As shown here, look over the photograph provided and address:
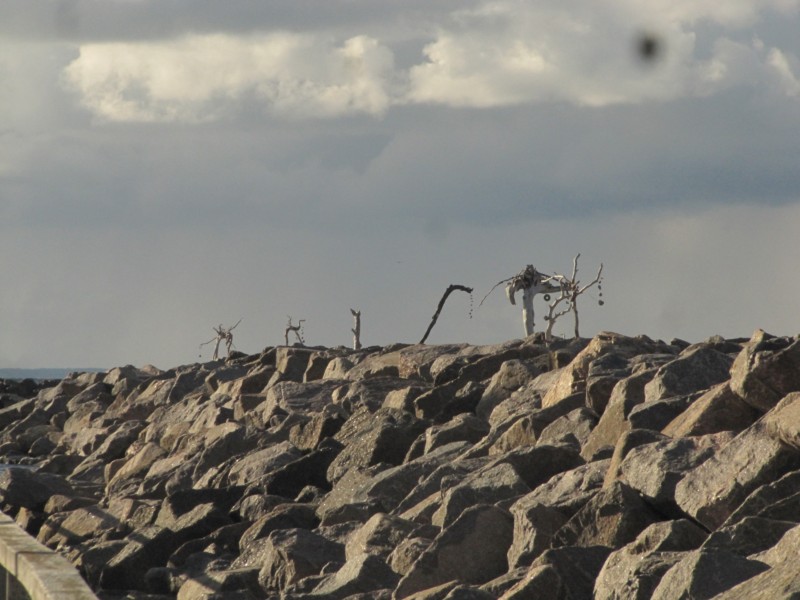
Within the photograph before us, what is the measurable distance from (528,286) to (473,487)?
80.4 feet

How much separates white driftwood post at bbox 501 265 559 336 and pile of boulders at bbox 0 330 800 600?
35.3 feet

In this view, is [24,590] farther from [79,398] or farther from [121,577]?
[79,398]

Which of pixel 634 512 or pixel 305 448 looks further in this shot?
pixel 305 448

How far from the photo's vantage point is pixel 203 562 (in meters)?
13.6

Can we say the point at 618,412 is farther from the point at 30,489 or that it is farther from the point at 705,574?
the point at 30,489

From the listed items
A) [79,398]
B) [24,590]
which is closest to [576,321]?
[79,398]

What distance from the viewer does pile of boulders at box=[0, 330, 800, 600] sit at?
361 inches

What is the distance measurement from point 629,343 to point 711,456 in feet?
28.1

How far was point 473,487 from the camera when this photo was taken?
12.3 metres

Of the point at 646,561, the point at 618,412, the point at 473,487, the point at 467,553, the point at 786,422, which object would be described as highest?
the point at 786,422

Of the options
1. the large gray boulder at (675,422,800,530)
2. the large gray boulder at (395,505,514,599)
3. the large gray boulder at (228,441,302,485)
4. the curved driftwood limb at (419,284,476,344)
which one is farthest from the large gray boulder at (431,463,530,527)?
the curved driftwood limb at (419,284,476,344)

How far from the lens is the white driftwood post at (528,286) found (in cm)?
3591

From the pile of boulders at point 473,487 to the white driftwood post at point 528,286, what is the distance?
424 inches

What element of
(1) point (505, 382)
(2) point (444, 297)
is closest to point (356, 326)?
(2) point (444, 297)
